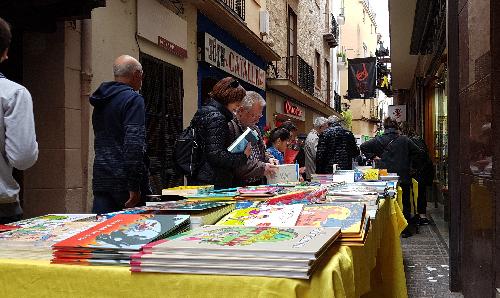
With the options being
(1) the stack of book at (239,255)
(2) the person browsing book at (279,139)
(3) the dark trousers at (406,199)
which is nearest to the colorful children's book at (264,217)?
(1) the stack of book at (239,255)

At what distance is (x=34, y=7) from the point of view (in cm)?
556

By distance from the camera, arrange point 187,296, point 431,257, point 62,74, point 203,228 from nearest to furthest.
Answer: point 187,296 → point 203,228 → point 62,74 → point 431,257

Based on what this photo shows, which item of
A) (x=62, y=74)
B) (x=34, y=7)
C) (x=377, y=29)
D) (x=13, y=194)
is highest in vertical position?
(x=377, y=29)

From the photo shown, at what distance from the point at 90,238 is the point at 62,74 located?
187 inches

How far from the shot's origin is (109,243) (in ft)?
5.18

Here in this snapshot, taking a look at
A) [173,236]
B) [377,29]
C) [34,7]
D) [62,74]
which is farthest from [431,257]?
[377,29]

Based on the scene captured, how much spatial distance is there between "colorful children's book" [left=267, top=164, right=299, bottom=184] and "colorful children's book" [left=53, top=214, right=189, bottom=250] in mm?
2379

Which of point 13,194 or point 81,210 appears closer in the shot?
point 13,194

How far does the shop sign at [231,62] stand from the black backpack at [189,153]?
6349mm

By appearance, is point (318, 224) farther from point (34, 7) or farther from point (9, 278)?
point (34, 7)

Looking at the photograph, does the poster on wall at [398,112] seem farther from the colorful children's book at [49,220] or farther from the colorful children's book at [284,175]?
the colorful children's book at [49,220]

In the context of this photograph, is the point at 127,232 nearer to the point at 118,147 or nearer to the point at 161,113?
the point at 118,147

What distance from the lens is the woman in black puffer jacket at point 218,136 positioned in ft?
13.0

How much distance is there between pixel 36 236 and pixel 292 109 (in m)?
18.1
